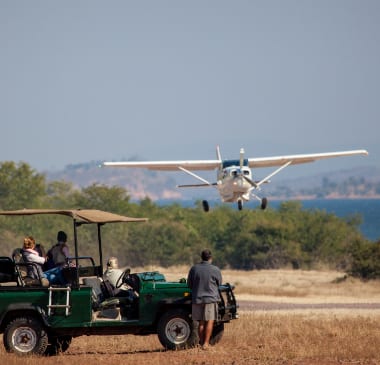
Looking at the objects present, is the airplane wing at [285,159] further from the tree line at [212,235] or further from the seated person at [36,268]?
the seated person at [36,268]

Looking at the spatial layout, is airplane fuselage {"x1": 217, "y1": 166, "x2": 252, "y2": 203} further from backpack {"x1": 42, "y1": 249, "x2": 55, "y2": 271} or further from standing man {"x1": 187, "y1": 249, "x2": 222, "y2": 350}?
standing man {"x1": 187, "y1": 249, "x2": 222, "y2": 350}

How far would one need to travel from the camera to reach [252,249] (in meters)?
70.2

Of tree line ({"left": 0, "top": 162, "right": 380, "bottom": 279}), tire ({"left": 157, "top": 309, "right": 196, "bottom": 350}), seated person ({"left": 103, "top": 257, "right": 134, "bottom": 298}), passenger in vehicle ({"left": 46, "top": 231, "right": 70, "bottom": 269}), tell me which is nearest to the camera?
tire ({"left": 157, "top": 309, "right": 196, "bottom": 350})

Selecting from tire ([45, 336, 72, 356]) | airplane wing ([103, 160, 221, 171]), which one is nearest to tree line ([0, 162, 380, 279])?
airplane wing ([103, 160, 221, 171])

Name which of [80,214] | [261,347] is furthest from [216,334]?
[80,214]

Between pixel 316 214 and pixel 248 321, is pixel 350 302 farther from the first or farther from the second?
pixel 316 214

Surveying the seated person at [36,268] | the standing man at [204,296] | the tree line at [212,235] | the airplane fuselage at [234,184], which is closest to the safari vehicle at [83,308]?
the seated person at [36,268]

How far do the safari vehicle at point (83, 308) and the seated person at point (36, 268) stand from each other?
10 cm

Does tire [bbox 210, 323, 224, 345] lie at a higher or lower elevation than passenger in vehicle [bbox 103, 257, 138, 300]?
lower

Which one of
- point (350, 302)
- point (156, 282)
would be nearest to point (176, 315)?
point (156, 282)

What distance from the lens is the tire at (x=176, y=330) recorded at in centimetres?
1576

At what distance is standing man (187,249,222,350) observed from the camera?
15.6 meters

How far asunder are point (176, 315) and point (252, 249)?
5453cm

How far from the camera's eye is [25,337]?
A: 1565 cm
